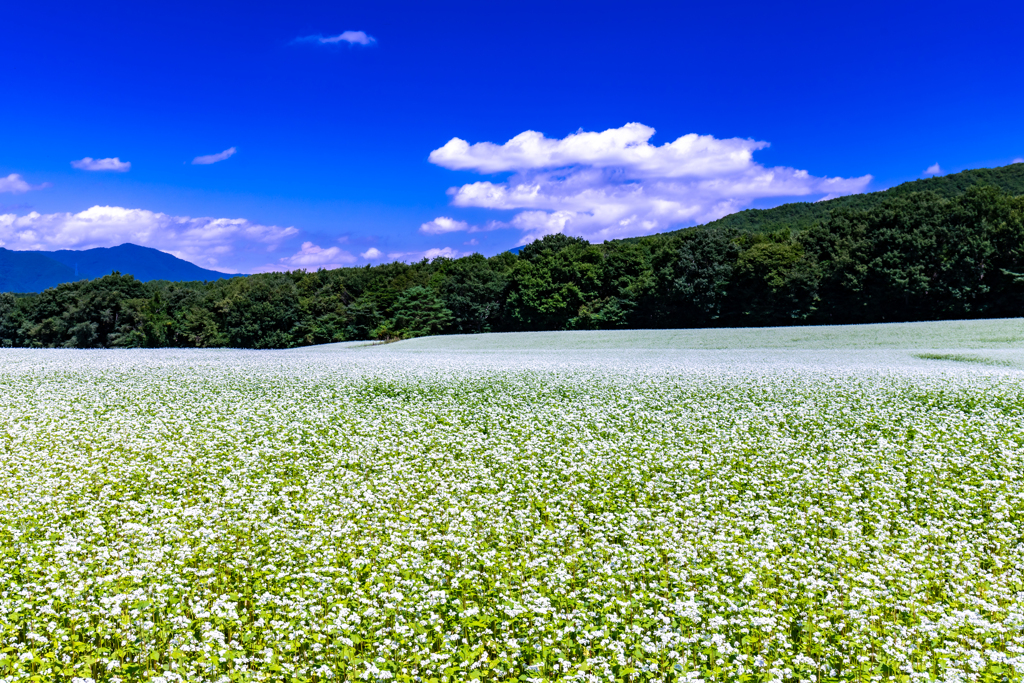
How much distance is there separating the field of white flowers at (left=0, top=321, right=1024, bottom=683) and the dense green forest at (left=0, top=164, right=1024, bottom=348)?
57931mm

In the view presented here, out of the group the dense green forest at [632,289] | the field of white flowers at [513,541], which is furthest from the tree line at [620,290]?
the field of white flowers at [513,541]

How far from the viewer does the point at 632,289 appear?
292 feet

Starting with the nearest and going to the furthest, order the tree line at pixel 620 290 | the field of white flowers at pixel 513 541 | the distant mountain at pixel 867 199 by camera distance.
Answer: the field of white flowers at pixel 513 541 < the tree line at pixel 620 290 < the distant mountain at pixel 867 199

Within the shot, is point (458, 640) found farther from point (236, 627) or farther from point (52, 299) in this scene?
point (52, 299)

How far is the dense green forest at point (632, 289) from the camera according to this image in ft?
226

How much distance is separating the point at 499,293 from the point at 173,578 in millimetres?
90716

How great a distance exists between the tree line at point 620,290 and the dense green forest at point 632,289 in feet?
0.59

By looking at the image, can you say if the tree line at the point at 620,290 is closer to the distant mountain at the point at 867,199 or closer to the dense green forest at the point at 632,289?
the dense green forest at the point at 632,289

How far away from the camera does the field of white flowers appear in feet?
21.6

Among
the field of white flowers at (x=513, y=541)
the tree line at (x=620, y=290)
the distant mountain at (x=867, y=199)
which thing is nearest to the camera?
the field of white flowers at (x=513, y=541)

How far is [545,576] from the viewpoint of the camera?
27.6 ft

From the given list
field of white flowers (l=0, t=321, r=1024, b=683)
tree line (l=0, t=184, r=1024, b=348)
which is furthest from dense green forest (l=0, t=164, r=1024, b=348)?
field of white flowers (l=0, t=321, r=1024, b=683)

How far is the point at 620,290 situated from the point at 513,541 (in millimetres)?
82905

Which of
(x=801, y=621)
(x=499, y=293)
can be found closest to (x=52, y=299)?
(x=499, y=293)
